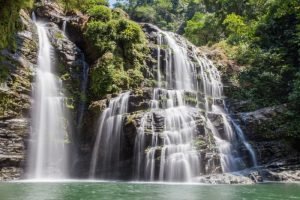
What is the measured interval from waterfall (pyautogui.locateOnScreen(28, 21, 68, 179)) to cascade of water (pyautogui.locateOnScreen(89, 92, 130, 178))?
196cm

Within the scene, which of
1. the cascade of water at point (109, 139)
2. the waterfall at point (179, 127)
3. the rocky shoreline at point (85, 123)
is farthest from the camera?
the cascade of water at point (109, 139)

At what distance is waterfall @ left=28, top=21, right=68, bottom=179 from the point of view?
1884cm

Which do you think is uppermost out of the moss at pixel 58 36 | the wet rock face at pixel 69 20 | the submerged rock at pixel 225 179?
the wet rock face at pixel 69 20

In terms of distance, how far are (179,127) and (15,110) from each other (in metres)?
8.45

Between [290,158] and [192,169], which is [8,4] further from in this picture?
[290,158]

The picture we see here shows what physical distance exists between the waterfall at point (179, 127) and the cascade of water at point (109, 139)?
4.67 feet

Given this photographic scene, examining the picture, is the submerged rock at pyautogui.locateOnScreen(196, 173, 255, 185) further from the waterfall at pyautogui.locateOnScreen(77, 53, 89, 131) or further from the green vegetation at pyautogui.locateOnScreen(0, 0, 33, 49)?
the green vegetation at pyautogui.locateOnScreen(0, 0, 33, 49)

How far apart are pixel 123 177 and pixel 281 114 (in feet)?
33.0

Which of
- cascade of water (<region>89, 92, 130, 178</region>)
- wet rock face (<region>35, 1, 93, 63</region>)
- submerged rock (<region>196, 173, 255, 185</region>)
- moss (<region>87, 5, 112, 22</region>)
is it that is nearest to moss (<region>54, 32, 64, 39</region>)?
wet rock face (<region>35, 1, 93, 63</region>)

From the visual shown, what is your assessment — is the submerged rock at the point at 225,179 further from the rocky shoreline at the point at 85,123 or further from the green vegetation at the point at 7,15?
the green vegetation at the point at 7,15

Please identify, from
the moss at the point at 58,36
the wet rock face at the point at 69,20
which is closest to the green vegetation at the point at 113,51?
the wet rock face at the point at 69,20

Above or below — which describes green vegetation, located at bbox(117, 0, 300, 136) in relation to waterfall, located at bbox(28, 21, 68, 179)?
above

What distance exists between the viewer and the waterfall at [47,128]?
18844mm

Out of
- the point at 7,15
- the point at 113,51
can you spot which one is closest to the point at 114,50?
the point at 113,51
